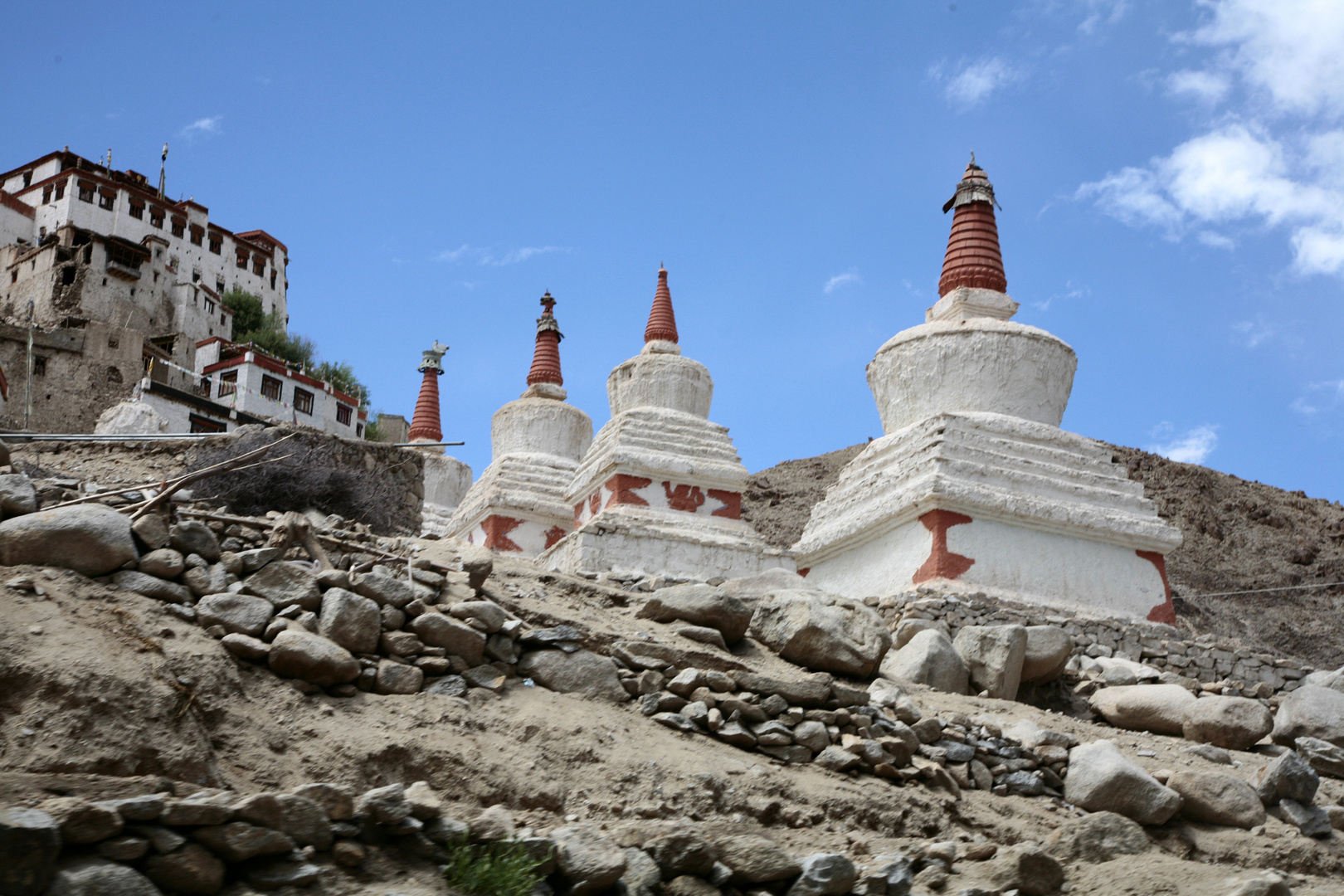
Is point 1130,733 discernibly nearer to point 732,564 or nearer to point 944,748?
point 944,748

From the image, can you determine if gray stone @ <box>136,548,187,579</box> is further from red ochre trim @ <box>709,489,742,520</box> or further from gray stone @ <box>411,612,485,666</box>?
red ochre trim @ <box>709,489,742,520</box>

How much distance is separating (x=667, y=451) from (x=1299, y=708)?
959 cm

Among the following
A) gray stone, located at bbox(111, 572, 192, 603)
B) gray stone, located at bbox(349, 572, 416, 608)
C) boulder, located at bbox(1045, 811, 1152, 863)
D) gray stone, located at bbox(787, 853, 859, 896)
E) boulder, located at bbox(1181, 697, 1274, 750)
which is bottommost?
gray stone, located at bbox(787, 853, 859, 896)

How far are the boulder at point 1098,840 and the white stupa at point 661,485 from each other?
329 inches

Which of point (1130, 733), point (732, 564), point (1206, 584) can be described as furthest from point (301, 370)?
point (1130, 733)

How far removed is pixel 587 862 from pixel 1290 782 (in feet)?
15.3

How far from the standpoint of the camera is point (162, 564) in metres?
5.71

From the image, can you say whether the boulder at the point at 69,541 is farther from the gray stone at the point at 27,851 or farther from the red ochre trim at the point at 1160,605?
the red ochre trim at the point at 1160,605

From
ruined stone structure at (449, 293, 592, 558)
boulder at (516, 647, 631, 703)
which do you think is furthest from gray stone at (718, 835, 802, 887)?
ruined stone structure at (449, 293, 592, 558)

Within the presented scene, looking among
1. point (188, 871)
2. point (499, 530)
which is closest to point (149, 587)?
point (188, 871)

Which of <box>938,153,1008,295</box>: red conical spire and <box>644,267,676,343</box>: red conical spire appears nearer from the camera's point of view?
<box>938,153,1008,295</box>: red conical spire

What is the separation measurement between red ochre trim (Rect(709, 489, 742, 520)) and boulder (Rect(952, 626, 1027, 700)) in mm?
7606

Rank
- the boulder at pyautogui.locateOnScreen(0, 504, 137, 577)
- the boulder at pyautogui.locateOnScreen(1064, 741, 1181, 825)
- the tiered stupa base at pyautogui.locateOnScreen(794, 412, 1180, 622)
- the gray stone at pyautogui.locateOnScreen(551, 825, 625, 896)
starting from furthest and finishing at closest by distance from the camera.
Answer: the tiered stupa base at pyautogui.locateOnScreen(794, 412, 1180, 622), the boulder at pyautogui.locateOnScreen(1064, 741, 1181, 825), the boulder at pyautogui.locateOnScreen(0, 504, 137, 577), the gray stone at pyautogui.locateOnScreen(551, 825, 625, 896)

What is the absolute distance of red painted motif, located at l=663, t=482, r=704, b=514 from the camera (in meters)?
16.8
